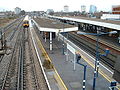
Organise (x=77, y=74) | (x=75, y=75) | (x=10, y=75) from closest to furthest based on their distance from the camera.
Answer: (x=75, y=75), (x=77, y=74), (x=10, y=75)

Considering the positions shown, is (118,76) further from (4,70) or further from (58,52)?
(58,52)

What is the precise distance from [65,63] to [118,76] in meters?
8.37

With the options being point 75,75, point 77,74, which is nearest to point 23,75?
point 75,75

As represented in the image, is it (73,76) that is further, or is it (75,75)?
(75,75)

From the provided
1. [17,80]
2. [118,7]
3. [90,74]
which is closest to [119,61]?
[90,74]

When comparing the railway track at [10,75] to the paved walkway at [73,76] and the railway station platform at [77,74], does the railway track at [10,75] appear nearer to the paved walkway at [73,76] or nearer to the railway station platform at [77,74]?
the railway station platform at [77,74]

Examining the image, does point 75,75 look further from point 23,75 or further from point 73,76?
point 23,75

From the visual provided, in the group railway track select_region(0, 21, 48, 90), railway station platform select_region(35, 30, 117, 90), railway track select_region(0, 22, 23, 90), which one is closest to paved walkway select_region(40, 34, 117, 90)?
railway station platform select_region(35, 30, 117, 90)

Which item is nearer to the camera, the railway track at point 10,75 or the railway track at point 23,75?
the railway track at point 23,75

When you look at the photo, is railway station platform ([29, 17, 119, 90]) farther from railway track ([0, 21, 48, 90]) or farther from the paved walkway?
railway track ([0, 21, 48, 90])

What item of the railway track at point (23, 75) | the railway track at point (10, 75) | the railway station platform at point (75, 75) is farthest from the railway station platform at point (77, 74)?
the railway track at point (10, 75)

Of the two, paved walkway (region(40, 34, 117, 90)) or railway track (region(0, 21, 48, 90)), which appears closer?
paved walkway (region(40, 34, 117, 90))

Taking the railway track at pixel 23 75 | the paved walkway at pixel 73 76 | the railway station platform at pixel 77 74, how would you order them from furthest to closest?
the railway track at pixel 23 75
the railway station platform at pixel 77 74
the paved walkway at pixel 73 76

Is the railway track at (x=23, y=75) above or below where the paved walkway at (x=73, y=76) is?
below
